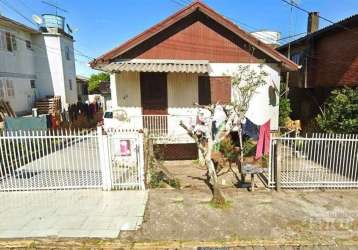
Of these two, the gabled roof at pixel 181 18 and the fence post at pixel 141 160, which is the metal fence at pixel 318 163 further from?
the gabled roof at pixel 181 18

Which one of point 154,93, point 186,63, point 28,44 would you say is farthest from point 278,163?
point 28,44

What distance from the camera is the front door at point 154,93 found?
10203 millimetres

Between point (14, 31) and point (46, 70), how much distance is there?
3.84 meters

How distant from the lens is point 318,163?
769 centimetres

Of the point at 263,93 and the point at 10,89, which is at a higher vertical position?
the point at 10,89

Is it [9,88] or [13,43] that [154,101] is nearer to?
[9,88]

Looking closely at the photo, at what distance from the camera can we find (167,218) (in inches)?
202

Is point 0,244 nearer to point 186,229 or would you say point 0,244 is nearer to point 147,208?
point 147,208

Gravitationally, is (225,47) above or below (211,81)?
above

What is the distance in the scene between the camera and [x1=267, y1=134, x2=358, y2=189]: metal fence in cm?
646

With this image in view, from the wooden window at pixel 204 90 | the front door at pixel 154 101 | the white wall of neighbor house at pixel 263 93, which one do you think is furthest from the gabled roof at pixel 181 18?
the wooden window at pixel 204 90

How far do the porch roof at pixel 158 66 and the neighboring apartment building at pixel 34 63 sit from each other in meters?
11.2

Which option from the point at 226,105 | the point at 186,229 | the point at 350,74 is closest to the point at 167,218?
the point at 186,229

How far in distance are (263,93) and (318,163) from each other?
3985mm
